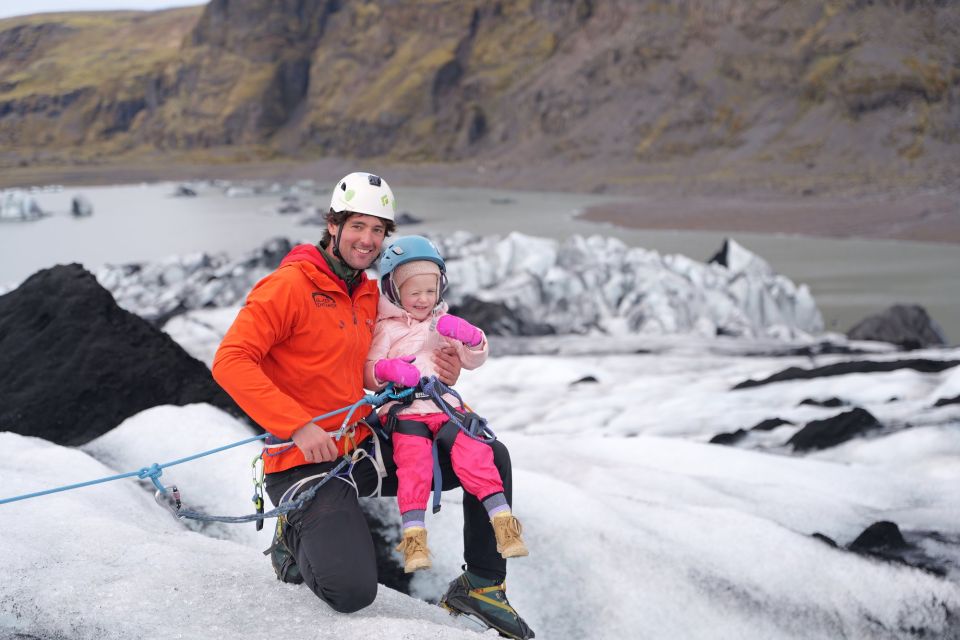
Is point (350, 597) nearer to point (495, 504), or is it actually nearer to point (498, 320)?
point (495, 504)

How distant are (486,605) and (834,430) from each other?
3.28 meters

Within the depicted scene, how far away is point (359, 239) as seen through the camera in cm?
316

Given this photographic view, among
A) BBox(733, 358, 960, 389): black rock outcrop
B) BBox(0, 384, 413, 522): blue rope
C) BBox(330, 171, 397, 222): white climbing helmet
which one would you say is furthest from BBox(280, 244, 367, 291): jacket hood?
BBox(733, 358, 960, 389): black rock outcrop

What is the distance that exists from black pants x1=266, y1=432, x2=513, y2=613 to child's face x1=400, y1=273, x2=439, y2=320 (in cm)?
55

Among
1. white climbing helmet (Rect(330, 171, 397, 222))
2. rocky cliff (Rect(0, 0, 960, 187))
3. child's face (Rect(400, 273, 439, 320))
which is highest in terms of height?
rocky cliff (Rect(0, 0, 960, 187))

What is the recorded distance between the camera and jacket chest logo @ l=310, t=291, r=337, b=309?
3057mm

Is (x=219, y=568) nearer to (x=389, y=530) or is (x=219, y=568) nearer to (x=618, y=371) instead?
(x=389, y=530)

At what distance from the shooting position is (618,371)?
29.4ft

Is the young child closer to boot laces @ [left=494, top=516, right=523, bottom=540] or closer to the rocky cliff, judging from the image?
boot laces @ [left=494, top=516, right=523, bottom=540]

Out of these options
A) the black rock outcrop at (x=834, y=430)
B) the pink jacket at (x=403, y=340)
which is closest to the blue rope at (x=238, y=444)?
the pink jacket at (x=403, y=340)

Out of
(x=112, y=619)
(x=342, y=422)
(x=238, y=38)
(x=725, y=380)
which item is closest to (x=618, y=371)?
(x=725, y=380)

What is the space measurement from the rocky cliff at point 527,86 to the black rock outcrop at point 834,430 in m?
40.3

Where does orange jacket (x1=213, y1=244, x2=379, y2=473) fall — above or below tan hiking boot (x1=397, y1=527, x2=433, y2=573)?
above

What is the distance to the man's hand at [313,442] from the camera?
2.84 m
